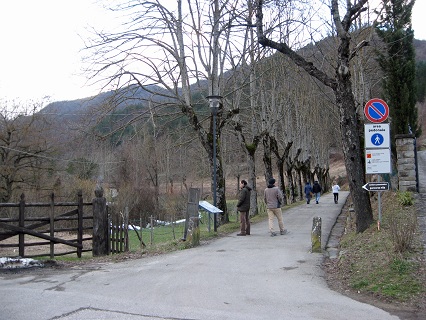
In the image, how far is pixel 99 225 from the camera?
51.6ft

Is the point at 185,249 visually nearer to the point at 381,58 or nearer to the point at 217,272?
the point at 217,272

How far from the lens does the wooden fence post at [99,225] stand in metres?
15.6

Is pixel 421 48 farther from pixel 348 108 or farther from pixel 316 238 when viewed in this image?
pixel 316 238

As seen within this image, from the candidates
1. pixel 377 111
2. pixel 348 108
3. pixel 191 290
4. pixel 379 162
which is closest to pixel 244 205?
pixel 348 108

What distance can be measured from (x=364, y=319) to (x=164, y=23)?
49.5 ft

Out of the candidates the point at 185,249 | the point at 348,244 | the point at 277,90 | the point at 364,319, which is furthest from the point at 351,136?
the point at 277,90

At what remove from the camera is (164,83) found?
19.7 meters

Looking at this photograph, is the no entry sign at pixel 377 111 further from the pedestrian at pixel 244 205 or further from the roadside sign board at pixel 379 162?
the pedestrian at pixel 244 205

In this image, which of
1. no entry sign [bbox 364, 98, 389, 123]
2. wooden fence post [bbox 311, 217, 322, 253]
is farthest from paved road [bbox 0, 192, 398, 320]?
no entry sign [bbox 364, 98, 389, 123]

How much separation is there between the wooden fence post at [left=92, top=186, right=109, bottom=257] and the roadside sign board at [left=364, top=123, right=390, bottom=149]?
8.54 m

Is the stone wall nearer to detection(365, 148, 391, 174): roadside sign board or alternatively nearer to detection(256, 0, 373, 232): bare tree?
detection(256, 0, 373, 232): bare tree

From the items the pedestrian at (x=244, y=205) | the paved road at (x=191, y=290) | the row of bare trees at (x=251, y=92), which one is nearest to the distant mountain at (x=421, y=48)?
the row of bare trees at (x=251, y=92)

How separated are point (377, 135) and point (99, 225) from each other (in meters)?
9.07

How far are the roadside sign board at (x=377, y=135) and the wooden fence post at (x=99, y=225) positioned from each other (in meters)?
8.54
